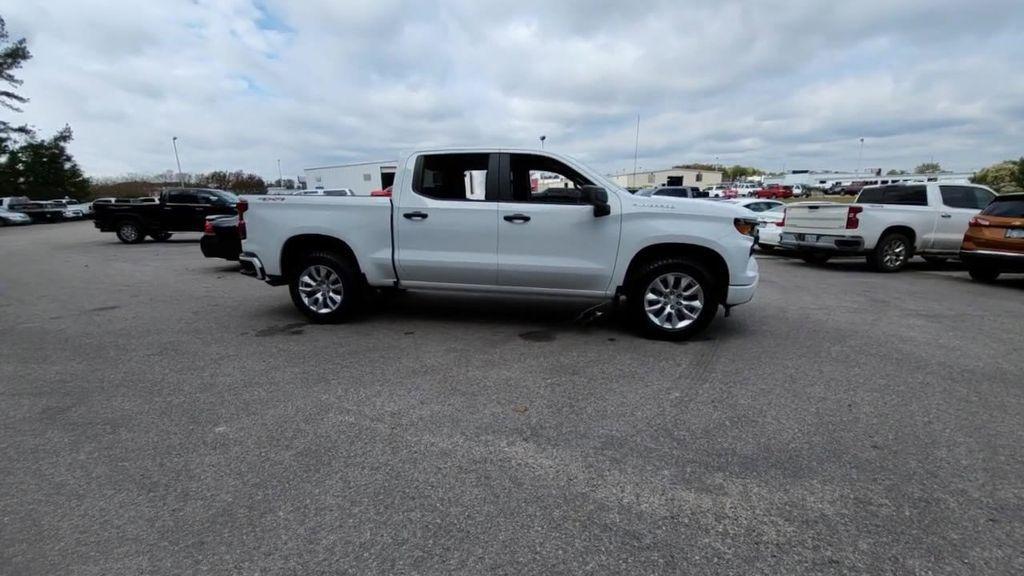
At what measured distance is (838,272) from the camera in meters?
10.6

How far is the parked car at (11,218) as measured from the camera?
31.9 metres

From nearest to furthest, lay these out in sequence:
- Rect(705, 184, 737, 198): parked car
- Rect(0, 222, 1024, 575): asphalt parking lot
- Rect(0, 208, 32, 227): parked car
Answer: Rect(0, 222, 1024, 575): asphalt parking lot < Rect(0, 208, 32, 227): parked car < Rect(705, 184, 737, 198): parked car

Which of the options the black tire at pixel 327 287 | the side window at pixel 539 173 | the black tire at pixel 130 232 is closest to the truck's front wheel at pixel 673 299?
the side window at pixel 539 173

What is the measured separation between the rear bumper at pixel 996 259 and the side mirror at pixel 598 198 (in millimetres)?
7692

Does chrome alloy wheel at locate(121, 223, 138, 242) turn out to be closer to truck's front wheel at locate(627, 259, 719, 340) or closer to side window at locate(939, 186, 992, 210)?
truck's front wheel at locate(627, 259, 719, 340)

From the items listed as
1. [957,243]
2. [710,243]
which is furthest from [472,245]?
[957,243]

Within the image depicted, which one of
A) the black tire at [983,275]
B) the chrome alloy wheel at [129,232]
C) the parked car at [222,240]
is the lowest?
the black tire at [983,275]

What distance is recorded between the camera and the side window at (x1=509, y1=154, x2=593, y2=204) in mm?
5496

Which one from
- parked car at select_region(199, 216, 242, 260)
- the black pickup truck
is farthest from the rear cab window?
the black pickup truck

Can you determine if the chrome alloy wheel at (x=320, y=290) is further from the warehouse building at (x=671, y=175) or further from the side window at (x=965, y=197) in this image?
the warehouse building at (x=671, y=175)

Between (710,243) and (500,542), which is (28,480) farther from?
(710,243)

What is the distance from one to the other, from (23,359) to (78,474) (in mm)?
3029

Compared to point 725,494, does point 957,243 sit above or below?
above

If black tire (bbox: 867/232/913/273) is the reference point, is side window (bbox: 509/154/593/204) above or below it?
above
